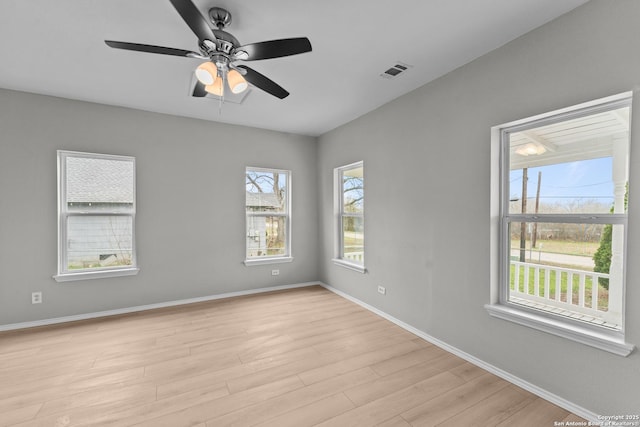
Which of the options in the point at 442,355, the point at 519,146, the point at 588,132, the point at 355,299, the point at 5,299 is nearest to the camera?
the point at 588,132

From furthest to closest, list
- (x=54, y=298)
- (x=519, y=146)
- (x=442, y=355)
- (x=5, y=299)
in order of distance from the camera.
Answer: (x=54, y=298)
(x=5, y=299)
(x=442, y=355)
(x=519, y=146)

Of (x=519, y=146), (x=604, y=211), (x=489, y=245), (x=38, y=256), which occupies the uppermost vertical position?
(x=519, y=146)

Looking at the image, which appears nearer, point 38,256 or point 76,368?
point 76,368

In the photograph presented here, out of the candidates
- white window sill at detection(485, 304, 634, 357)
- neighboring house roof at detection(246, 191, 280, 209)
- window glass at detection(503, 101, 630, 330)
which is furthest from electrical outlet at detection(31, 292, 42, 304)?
window glass at detection(503, 101, 630, 330)

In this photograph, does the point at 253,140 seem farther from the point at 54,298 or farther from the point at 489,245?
the point at 489,245

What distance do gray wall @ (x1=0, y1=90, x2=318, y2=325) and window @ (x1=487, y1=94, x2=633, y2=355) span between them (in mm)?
3216

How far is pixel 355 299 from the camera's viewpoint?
4.09 metres

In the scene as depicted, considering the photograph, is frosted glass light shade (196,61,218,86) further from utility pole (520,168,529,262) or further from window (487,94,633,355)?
utility pole (520,168,529,262)

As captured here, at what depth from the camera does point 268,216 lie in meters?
4.72

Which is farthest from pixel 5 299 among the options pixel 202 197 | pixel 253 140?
pixel 253 140

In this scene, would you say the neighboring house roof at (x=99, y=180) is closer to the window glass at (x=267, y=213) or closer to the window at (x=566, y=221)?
the window glass at (x=267, y=213)

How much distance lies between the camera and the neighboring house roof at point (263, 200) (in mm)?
4566

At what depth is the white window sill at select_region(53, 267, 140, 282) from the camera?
3316 mm

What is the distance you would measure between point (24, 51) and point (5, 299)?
2.67 m
